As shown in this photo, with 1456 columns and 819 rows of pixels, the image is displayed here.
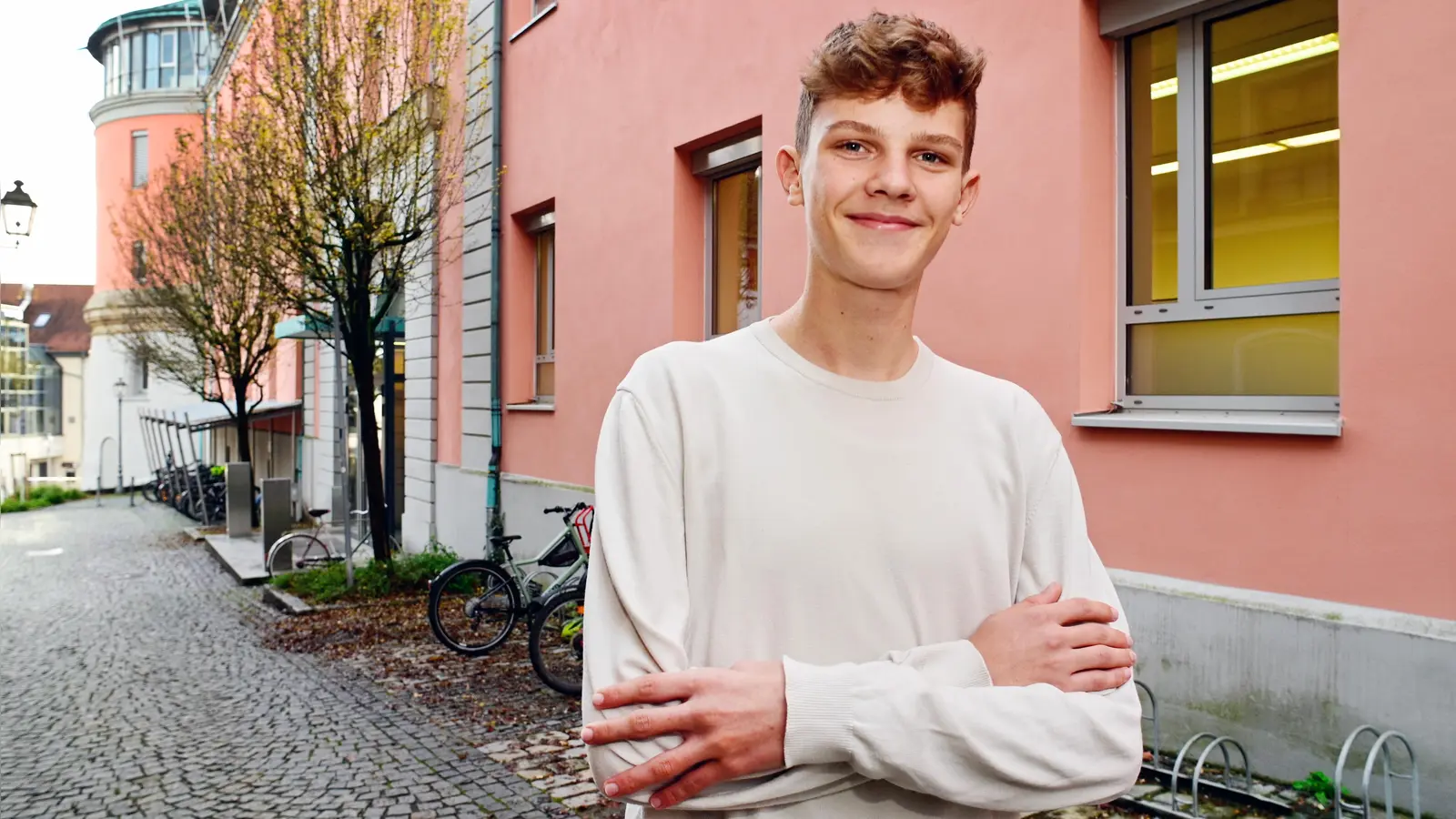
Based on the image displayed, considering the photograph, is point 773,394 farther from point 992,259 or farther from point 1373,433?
point 992,259

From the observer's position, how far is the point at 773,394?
1399 mm

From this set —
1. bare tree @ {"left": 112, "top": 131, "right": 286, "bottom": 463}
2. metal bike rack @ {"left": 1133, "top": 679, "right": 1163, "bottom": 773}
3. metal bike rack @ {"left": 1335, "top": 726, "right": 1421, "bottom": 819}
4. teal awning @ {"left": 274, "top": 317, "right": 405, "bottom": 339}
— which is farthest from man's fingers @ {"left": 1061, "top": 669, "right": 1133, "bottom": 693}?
bare tree @ {"left": 112, "top": 131, "right": 286, "bottom": 463}

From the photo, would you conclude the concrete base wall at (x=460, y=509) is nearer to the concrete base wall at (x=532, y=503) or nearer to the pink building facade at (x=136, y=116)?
the concrete base wall at (x=532, y=503)

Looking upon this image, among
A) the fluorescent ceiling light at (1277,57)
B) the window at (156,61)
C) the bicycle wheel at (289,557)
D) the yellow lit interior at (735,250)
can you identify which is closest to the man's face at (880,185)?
the fluorescent ceiling light at (1277,57)

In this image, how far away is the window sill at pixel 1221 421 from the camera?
451 centimetres

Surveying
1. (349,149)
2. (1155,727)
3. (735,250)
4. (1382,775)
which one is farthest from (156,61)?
(1382,775)

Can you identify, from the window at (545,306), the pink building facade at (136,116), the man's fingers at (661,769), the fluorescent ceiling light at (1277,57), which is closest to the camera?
the man's fingers at (661,769)

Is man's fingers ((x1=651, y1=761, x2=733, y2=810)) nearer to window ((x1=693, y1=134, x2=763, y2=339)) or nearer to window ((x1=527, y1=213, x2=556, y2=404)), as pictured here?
window ((x1=693, y1=134, x2=763, y2=339))

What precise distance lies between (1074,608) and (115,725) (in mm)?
6859

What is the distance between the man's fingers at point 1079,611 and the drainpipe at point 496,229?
36.5 ft

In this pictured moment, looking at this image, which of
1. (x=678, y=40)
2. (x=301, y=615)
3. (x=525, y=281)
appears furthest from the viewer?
(x=525, y=281)

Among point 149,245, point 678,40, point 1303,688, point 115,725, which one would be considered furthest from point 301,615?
point 149,245

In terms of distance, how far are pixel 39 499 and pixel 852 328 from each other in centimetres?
3575

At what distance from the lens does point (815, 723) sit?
4.04 ft
